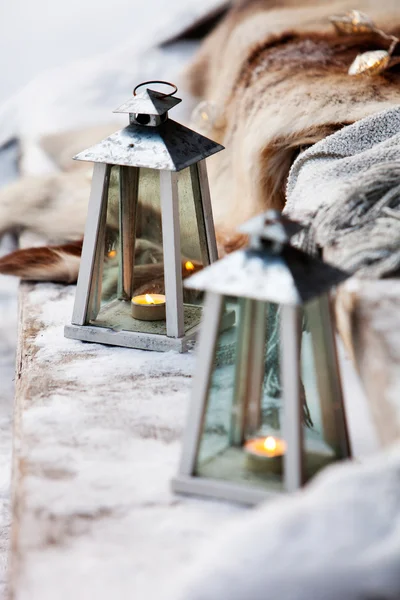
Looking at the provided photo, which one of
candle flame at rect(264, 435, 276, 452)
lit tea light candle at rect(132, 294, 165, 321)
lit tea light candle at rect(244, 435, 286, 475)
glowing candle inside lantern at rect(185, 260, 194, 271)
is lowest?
lit tea light candle at rect(132, 294, 165, 321)

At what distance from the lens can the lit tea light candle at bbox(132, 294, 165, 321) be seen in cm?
119

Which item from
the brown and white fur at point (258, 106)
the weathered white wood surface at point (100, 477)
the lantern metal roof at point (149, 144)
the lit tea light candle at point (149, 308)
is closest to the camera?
the weathered white wood surface at point (100, 477)

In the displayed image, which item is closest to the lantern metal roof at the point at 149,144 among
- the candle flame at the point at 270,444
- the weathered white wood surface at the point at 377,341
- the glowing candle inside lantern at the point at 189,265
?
the glowing candle inside lantern at the point at 189,265

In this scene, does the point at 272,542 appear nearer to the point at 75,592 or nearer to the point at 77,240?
the point at 75,592

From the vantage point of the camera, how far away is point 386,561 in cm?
60

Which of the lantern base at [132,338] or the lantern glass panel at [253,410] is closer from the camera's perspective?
the lantern glass panel at [253,410]

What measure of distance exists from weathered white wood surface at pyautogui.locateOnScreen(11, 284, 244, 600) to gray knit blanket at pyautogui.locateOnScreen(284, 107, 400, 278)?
25 cm

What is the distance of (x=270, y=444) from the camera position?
774mm

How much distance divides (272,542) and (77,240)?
1.12m

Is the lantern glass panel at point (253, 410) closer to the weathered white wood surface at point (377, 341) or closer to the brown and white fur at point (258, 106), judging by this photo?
the weathered white wood surface at point (377, 341)

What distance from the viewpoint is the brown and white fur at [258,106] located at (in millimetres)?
1460

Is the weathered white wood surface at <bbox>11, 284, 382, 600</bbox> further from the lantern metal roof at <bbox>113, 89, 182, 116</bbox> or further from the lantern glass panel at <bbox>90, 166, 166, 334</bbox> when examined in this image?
the lantern metal roof at <bbox>113, 89, 182, 116</bbox>

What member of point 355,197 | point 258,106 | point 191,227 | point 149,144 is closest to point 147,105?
point 149,144

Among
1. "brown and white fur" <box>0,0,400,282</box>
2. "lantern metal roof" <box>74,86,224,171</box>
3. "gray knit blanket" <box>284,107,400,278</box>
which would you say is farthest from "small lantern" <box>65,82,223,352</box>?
"brown and white fur" <box>0,0,400,282</box>
